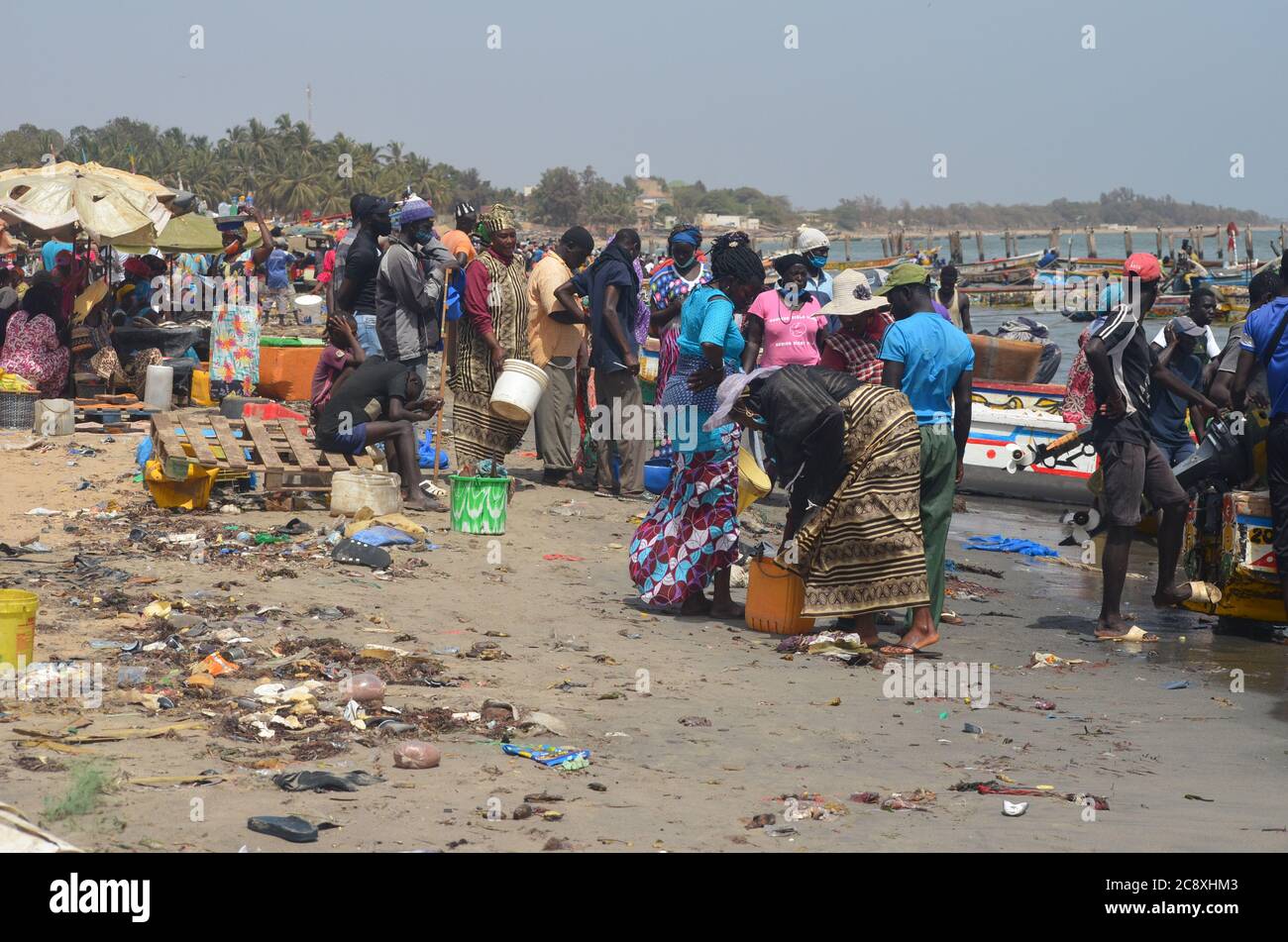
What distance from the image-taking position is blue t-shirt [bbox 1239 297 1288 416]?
281 inches

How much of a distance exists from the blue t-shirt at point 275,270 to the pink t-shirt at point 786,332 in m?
18.0

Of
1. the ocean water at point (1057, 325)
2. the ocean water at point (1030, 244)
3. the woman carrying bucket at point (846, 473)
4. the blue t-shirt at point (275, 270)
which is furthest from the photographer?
the ocean water at point (1030, 244)

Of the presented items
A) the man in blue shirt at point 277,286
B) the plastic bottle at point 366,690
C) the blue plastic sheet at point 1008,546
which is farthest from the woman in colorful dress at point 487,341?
the man in blue shirt at point 277,286

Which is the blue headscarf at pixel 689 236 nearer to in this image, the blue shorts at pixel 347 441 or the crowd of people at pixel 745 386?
the crowd of people at pixel 745 386

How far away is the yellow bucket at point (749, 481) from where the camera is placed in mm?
7246

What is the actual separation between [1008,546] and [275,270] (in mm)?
18239

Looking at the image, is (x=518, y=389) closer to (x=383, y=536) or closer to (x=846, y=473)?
(x=383, y=536)

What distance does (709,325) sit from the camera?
7.39 m

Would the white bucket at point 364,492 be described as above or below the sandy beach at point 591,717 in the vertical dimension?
above

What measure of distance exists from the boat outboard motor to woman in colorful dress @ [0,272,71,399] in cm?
1010

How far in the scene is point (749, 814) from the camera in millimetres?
4578

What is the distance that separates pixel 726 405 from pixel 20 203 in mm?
8531

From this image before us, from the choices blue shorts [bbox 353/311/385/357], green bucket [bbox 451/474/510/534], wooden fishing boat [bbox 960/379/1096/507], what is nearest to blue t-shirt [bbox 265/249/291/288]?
wooden fishing boat [bbox 960/379/1096/507]

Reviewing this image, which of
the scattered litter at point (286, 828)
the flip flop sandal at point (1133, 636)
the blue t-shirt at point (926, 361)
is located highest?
the blue t-shirt at point (926, 361)
